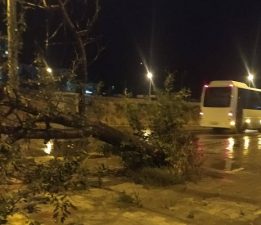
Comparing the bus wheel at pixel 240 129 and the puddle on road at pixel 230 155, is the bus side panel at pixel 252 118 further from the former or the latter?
the puddle on road at pixel 230 155

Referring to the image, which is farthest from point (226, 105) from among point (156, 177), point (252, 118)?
point (156, 177)

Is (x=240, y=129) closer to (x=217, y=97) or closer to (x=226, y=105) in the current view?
(x=226, y=105)

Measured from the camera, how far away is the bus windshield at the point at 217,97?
3450cm

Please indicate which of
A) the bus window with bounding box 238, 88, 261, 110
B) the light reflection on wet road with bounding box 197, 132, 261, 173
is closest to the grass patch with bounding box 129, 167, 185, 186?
the light reflection on wet road with bounding box 197, 132, 261, 173

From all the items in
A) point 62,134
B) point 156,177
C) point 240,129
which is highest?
point 62,134

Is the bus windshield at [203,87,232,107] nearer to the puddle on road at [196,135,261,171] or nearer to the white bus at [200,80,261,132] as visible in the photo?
the white bus at [200,80,261,132]

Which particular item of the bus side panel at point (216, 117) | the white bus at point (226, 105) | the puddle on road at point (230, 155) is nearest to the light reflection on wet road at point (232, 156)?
the puddle on road at point (230, 155)

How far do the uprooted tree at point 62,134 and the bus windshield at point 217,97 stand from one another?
17.9 metres

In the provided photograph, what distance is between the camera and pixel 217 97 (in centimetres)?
3488

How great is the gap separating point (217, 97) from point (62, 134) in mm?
25626

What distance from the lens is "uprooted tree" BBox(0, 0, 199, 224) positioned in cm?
639

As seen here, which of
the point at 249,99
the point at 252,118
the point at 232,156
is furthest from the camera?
the point at 252,118

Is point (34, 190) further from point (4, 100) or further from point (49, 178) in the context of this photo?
point (4, 100)

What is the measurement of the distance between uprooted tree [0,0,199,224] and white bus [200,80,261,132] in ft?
59.0
